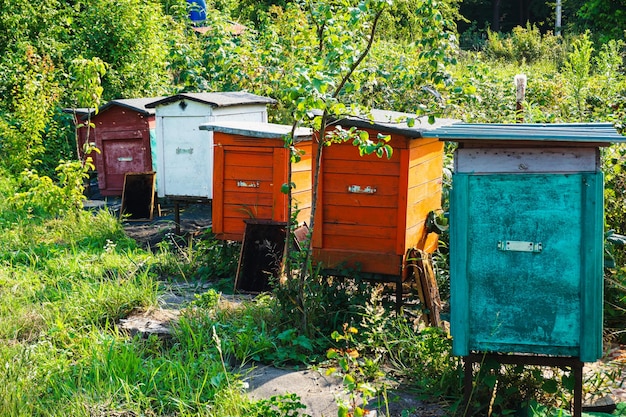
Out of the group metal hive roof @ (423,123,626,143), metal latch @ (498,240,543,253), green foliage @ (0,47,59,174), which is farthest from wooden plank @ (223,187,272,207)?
green foliage @ (0,47,59,174)

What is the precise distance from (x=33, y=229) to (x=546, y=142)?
7170 millimetres

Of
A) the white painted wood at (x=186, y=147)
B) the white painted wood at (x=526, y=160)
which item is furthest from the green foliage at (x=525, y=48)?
the white painted wood at (x=526, y=160)

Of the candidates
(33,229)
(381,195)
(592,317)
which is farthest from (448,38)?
(33,229)

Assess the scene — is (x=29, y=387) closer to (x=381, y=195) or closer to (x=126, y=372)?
(x=126, y=372)

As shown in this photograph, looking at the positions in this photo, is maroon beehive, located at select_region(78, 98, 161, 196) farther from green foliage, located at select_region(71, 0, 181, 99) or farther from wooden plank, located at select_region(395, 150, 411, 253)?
wooden plank, located at select_region(395, 150, 411, 253)

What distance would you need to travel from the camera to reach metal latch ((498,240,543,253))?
4461mm

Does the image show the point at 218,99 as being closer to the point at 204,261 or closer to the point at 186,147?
the point at 186,147

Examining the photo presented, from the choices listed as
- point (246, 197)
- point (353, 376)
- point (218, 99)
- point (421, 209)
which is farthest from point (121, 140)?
point (353, 376)

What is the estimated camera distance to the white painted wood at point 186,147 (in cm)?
931

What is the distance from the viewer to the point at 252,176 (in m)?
7.88

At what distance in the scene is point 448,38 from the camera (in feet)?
19.7

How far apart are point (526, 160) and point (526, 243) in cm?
48

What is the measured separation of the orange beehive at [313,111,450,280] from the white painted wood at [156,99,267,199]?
2978 millimetres

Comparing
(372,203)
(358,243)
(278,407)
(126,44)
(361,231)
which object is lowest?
(278,407)
